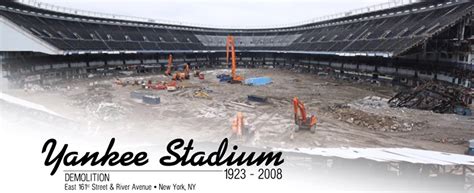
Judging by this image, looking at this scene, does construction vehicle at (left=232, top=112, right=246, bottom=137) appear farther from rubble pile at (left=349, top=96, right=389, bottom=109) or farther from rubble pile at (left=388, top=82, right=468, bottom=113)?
rubble pile at (left=388, top=82, right=468, bottom=113)

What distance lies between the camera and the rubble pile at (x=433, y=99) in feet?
91.2

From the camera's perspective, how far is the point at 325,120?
85.6ft

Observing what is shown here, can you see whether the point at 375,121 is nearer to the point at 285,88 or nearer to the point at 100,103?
the point at 285,88

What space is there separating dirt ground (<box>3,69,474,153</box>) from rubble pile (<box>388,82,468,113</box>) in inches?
44.3

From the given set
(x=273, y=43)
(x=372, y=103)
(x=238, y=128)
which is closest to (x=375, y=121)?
(x=372, y=103)

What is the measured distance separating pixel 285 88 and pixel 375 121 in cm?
1977

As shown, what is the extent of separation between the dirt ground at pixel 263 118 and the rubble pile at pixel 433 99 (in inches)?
44.3

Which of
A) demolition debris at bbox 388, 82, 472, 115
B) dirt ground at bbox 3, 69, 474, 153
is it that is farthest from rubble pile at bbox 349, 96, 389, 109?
demolition debris at bbox 388, 82, 472, 115

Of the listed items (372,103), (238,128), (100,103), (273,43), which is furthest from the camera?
(273,43)

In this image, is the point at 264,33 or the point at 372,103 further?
the point at 264,33

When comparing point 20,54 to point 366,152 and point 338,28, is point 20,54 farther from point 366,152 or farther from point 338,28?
point 338,28

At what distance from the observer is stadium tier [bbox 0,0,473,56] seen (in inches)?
1651

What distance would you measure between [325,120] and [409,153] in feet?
40.5

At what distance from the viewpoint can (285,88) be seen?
144ft
